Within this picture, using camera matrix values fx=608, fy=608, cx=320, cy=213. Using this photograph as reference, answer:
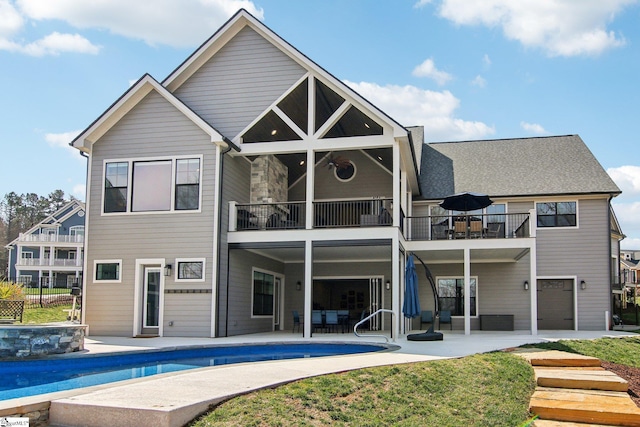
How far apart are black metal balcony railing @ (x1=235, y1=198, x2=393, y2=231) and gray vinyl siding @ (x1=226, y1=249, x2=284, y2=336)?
0.95 meters

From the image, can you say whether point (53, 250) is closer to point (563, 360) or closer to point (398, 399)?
point (563, 360)

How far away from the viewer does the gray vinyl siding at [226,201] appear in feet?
52.4

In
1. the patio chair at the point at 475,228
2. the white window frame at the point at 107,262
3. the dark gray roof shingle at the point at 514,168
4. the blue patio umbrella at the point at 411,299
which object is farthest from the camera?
the dark gray roof shingle at the point at 514,168

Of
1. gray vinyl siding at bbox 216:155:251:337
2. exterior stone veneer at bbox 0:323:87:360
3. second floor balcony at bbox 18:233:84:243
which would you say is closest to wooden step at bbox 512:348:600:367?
gray vinyl siding at bbox 216:155:251:337

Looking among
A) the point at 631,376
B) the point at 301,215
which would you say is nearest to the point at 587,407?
the point at 631,376

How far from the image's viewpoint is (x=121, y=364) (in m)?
11.3

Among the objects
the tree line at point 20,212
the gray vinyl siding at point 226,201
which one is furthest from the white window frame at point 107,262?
the tree line at point 20,212

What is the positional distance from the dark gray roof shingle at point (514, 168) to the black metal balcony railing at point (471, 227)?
0.89m

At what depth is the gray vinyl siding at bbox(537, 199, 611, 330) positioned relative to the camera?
19859 mm

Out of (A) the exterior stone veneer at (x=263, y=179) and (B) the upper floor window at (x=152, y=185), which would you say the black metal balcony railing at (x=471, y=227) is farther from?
(B) the upper floor window at (x=152, y=185)

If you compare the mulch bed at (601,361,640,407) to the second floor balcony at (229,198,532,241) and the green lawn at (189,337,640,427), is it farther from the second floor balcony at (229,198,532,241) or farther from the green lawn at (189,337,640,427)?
the second floor balcony at (229,198,532,241)

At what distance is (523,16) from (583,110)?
525 centimetres

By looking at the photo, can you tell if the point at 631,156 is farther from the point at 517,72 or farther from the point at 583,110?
the point at 517,72

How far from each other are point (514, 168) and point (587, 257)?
4075 mm
